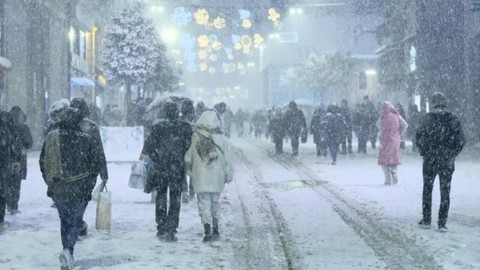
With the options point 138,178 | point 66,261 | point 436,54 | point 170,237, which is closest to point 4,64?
point 138,178

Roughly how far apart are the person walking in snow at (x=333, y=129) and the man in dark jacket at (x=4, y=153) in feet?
40.2

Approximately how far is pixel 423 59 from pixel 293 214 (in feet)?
89.8

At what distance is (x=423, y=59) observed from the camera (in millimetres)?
36438

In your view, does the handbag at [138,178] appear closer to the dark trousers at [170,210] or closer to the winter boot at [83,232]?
the winter boot at [83,232]

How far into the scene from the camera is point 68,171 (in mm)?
6977

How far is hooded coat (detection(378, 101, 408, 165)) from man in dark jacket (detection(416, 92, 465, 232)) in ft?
→ 17.6

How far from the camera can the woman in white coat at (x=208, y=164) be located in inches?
334

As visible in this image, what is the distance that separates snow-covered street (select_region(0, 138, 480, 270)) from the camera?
25.0ft

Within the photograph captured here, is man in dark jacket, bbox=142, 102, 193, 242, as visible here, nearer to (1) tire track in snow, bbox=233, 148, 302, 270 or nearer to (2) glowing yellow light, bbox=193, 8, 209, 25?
(1) tire track in snow, bbox=233, 148, 302, 270

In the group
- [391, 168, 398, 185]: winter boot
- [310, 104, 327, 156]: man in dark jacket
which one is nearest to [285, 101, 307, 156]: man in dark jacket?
[310, 104, 327, 156]: man in dark jacket

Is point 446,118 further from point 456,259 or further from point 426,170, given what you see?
point 456,259

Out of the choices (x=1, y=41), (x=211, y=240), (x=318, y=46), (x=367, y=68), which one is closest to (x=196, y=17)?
(x=1, y=41)

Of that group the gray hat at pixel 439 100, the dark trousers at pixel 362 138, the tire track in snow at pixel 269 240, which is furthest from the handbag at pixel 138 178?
the dark trousers at pixel 362 138

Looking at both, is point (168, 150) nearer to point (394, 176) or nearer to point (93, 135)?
point (93, 135)
